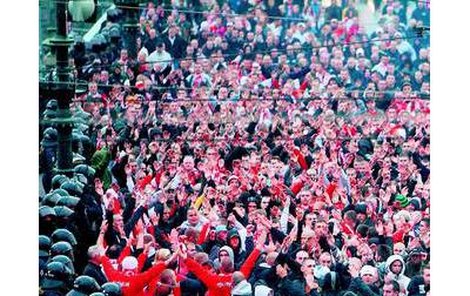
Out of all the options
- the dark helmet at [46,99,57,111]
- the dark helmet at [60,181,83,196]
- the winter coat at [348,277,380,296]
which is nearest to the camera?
the dark helmet at [46,99,57,111]

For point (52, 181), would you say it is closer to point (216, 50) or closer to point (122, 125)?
point (122, 125)

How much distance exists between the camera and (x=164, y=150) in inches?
386

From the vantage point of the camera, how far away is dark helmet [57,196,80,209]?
966 centimetres

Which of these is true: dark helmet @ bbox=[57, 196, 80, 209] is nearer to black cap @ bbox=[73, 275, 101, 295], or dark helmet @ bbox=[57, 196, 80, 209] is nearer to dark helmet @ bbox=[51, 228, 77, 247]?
dark helmet @ bbox=[51, 228, 77, 247]

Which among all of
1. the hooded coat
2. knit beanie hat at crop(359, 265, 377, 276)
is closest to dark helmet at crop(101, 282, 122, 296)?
knit beanie hat at crop(359, 265, 377, 276)

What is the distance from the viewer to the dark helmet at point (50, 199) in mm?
9609

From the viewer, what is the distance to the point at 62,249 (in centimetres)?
962

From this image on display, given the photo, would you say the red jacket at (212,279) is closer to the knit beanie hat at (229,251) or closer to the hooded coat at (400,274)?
the knit beanie hat at (229,251)

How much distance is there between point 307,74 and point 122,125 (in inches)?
54.6

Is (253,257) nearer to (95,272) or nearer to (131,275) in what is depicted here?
(131,275)

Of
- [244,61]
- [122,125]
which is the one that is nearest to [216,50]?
[244,61]

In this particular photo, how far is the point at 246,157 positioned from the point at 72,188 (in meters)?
1.26

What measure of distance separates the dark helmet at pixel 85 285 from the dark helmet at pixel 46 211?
488 mm

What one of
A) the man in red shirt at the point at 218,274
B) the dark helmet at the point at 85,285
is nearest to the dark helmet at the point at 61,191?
the dark helmet at the point at 85,285
